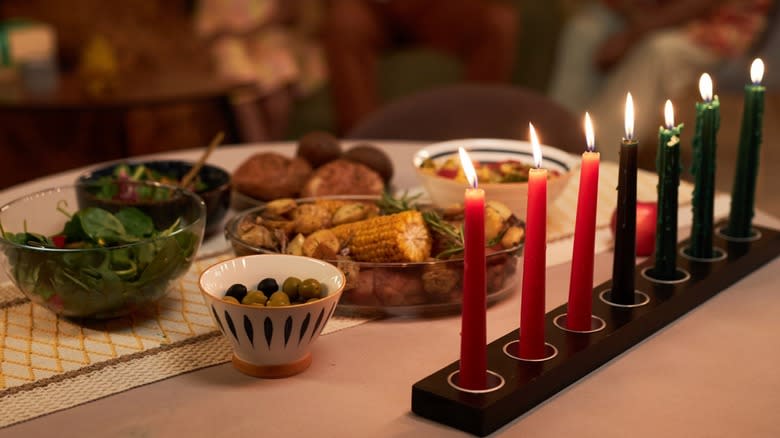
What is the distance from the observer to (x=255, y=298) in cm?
93

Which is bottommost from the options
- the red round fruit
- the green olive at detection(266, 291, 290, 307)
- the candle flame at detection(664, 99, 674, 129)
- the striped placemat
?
the striped placemat

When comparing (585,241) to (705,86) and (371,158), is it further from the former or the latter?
(371,158)

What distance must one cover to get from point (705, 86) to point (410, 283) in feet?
1.28

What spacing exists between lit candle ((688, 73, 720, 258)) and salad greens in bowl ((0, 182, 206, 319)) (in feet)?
1.88

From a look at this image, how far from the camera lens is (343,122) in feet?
12.0

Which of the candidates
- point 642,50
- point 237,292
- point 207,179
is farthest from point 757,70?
point 642,50

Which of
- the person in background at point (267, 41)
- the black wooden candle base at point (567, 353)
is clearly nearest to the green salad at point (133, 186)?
the black wooden candle base at point (567, 353)

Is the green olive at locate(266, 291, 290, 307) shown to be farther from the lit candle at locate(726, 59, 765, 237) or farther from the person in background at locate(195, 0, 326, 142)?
the person in background at locate(195, 0, 326, 142)

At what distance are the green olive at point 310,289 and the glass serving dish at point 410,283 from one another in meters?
0.07

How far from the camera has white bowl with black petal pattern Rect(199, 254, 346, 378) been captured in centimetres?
89

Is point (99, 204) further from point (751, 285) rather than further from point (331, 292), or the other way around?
point (751, 285)

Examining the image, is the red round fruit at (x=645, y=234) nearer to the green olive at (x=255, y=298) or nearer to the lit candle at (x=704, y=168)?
the lit candle at (x=704, y=168)

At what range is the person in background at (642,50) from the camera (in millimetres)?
3619

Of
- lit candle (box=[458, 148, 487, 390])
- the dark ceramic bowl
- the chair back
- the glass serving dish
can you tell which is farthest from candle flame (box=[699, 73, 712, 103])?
the chair back
